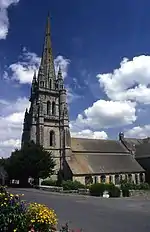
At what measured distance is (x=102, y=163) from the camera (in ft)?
169

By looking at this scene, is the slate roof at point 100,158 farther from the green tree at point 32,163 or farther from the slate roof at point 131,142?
the green tree at point 32,163

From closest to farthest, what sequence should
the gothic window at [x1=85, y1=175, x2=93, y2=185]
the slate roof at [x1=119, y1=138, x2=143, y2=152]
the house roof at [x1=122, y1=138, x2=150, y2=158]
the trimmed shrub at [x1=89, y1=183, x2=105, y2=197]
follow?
the trimmed shrub at [x1=89, y1=183, x2=105, y2=197] < the gothic window at [x1=85, y1=175, x2=93, y2=185] < the house roof at [x1=122, y1=138, x2=150, y2=158] < the slate roof at [x1=119, y1=138, x2=143, y2=152]

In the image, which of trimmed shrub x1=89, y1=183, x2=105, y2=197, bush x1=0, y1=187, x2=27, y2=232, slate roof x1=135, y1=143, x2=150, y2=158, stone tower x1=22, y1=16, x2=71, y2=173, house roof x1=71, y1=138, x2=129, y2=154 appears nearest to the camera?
bush x1=0, y1=187, x2=27, y2=232

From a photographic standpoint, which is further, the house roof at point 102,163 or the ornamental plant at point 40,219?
the house roof at point 102,163

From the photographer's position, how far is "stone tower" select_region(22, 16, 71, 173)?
49.4m

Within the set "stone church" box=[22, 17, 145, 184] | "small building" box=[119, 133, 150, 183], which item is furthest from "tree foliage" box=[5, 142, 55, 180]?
"small building" box=[119, 133, 150, 183]

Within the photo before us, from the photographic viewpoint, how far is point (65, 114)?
52.0 m

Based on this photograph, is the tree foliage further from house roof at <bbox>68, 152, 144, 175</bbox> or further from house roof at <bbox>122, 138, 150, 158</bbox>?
house roof at <bbox>122, 138, 150, 158</bbox>

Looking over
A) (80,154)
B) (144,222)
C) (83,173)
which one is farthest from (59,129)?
(144,222)

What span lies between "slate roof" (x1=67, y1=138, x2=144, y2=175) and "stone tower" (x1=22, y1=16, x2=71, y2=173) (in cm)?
317

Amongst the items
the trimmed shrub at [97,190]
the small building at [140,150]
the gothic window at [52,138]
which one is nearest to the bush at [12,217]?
the trimmed shrub at [97,190]

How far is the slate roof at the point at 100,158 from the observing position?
158ft

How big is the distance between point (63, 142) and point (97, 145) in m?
10.4

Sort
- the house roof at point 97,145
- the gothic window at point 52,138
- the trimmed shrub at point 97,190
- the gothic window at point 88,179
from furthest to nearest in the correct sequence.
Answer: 1. the house roof at point 97,145
2. the gothic window at point 52,138
3. the gothic window at point 88,179
4. the trimmed shrub at point 97,190
